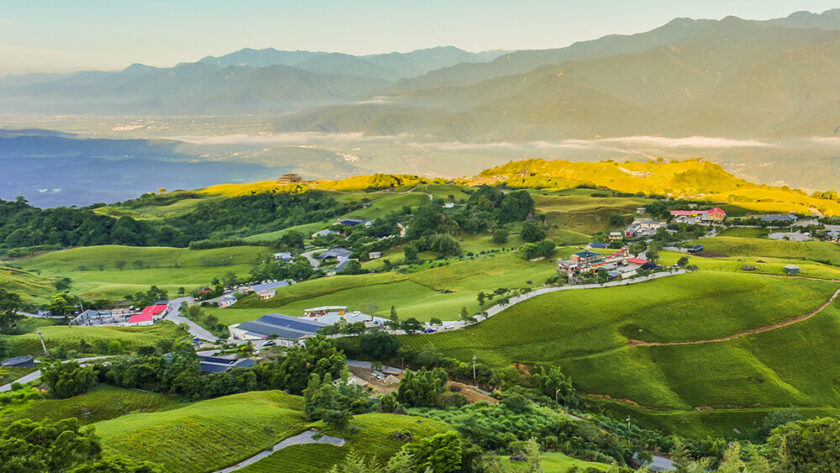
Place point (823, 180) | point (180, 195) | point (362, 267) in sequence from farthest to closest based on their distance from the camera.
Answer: point (823, 180), point (180, 195), point (362, 267)

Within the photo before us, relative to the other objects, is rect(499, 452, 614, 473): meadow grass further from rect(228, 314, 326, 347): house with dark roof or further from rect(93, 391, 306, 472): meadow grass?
rect(228, 314, 326, 347): house with dark roof

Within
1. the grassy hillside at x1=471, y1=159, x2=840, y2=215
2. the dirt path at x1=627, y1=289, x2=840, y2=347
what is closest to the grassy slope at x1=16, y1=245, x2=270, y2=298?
the dirt path at x1=627, y1=289, x2=840, y2=347

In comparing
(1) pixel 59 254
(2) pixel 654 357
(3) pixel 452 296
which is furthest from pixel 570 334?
(1) pixel 59 254

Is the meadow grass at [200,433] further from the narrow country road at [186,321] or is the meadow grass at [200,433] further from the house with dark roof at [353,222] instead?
the house with dark roof at [353,222]

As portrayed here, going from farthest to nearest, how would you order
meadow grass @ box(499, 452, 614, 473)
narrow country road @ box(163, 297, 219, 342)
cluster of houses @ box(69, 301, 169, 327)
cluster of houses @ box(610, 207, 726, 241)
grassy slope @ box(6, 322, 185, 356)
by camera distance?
cluster of houses @ box(610, 207, 726, 241) → cluster of houses @ box(69, 301, 169, 327) → narrow country road @ box(163, 297, 219, 342) → grassy slope @ box(6, 322, 185, 356) → meadow grass @ box(499, 452, 614, 473)

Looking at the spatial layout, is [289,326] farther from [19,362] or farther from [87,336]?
[19,362]

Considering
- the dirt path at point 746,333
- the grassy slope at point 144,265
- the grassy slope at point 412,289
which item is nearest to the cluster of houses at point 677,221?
the grassy slope at point 412,289

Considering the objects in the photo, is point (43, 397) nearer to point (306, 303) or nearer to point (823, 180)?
point (306, 303)
